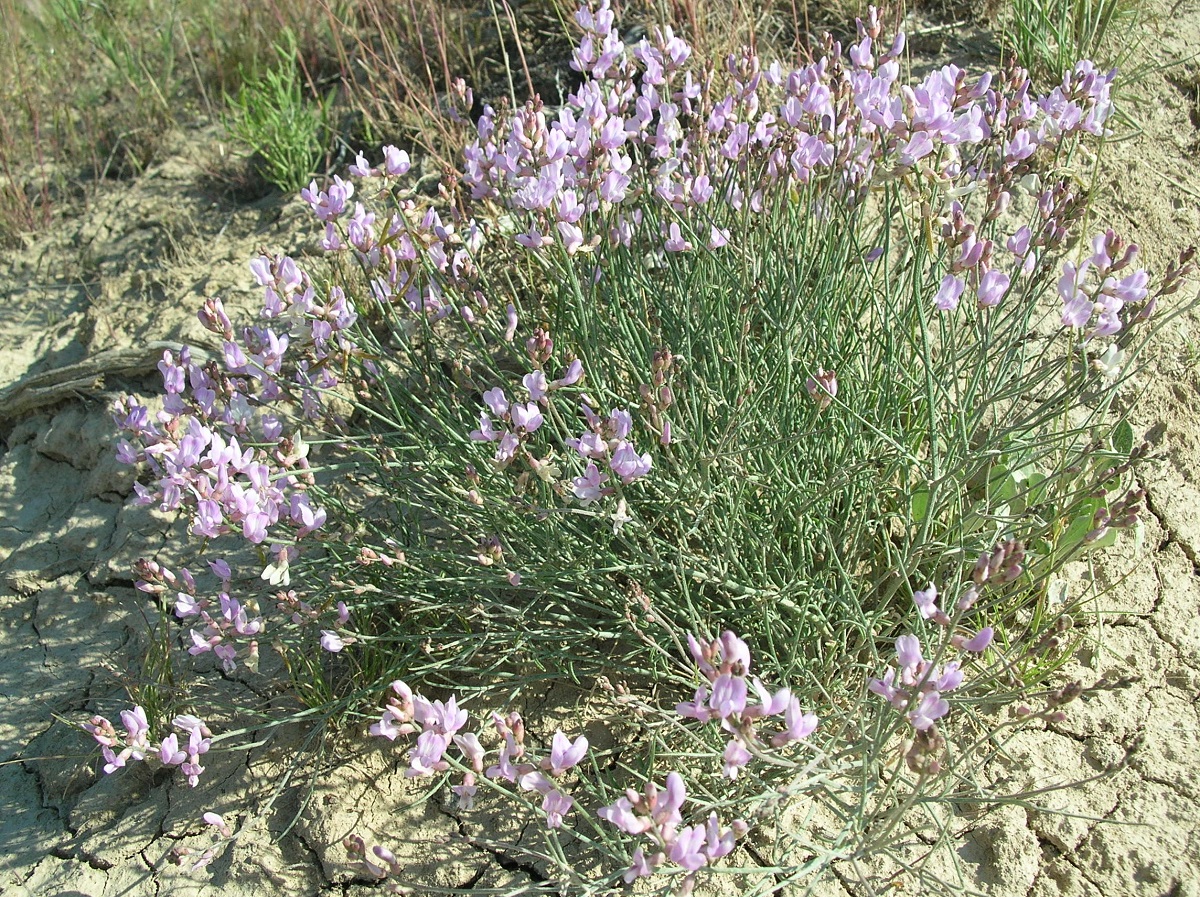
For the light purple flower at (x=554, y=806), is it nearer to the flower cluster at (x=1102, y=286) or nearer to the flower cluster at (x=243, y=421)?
the flower cluster at (x=243, y=421)

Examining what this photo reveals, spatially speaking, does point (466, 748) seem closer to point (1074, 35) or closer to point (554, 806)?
point (554, 806)

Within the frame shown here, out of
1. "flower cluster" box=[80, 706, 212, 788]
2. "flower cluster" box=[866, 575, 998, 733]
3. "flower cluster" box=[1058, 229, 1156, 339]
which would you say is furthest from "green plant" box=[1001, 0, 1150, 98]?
"flower cluster" box=[80, 706, 212, 788]

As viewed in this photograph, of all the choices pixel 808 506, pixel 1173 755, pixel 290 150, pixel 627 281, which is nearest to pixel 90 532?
pixel 290 150

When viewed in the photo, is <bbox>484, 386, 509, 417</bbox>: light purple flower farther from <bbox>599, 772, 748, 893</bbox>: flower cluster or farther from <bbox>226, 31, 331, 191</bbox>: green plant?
<bbox>226, 31, 331, 191</bbox>: green plant

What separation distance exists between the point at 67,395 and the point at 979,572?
3.26 metres

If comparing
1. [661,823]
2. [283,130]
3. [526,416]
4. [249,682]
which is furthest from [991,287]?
[283,130]

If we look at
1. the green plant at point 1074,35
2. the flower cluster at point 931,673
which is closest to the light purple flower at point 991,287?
the flower cluster at point 931,673

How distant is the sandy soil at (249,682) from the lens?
2.19 m

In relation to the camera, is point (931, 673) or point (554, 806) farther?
point (554, 806)

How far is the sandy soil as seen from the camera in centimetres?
219

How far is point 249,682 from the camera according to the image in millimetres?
2789

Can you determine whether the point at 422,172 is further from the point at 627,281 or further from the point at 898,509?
the point at 898,509

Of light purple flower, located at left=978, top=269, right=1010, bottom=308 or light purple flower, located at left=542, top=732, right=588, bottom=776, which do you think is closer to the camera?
light purple flower, located at left=542, top=732, right=588, bottom=776

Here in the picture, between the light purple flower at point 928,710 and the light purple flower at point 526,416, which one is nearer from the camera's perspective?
the light purple flower at point 928,710
